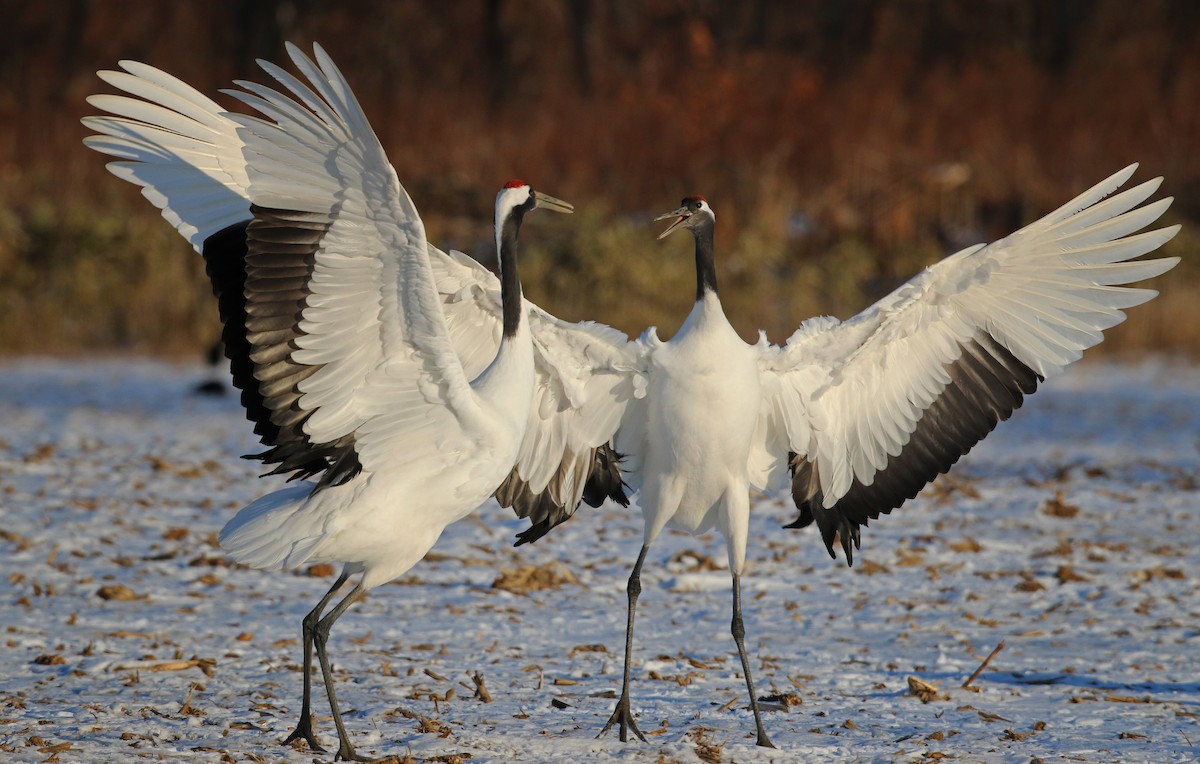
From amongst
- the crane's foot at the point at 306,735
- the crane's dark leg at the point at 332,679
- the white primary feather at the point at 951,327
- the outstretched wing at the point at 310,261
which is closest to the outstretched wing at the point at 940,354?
the white primary feather at the point at 951,327

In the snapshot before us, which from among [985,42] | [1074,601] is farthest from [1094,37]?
[1074,601]

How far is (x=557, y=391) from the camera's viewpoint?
6.22 meters

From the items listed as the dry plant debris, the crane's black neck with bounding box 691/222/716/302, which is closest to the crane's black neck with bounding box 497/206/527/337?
the crane's black neck with bounding box 691/222/716/302

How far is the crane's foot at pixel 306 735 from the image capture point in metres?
5.33

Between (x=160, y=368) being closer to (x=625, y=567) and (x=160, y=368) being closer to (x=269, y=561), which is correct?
(x=625, y=567)

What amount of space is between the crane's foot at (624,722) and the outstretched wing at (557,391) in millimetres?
1045

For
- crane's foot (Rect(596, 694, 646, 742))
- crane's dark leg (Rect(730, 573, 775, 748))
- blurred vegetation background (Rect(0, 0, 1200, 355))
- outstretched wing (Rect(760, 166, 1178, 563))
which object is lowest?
crane's foot (Rect(596, 694, 646, 742))

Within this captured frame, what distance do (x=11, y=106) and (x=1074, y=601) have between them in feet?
69.2

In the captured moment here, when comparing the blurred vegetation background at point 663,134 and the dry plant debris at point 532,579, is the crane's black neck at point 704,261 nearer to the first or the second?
the dry plant debris at point 532,579

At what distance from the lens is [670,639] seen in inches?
277

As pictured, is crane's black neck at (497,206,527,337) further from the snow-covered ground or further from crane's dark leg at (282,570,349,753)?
the snow-covered ground

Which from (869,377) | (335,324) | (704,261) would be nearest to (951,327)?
(869,377)

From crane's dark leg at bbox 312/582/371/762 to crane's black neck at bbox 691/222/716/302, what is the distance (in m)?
1.81

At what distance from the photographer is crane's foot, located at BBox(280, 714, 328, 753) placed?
5332 millimetres
